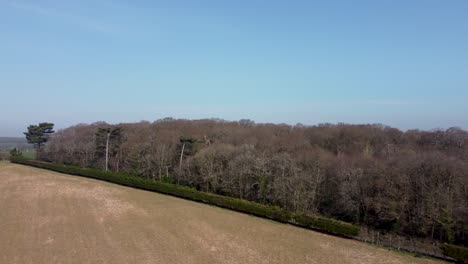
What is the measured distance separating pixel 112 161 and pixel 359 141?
31.2 m

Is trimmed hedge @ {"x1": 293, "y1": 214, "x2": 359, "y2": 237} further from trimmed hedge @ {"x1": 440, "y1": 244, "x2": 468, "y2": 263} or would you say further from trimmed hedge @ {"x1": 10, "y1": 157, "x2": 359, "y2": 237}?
trimmed hedge @ {"x1": 440, "y1": 244, "x2": 468, "y2": 263}

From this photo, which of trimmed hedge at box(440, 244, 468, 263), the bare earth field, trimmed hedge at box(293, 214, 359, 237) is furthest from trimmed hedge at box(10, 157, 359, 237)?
trimmed hedge at box(440, 244, 468, 263)

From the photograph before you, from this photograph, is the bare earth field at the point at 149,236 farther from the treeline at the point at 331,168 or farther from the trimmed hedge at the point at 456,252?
the treeline at the point at 331,168

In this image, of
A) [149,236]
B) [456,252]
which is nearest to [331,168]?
[456,252]

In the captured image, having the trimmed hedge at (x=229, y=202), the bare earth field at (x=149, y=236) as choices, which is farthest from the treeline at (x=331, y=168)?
the bare earth field at (x=149, y=236)

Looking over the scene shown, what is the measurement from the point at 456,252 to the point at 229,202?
15171 millimetres

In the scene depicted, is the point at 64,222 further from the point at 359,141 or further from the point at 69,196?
the point at 359,141

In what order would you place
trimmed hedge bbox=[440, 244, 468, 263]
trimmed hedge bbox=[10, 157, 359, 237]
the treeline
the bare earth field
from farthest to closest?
the treeline → trimmed hedge bbox=[10, 157, 359, 237] → trimmed hedge bbox=[440, 244, 468, 263] → the bare earth field

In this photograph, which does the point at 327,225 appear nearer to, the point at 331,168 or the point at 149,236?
the point at 331,168

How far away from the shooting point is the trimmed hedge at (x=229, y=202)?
2223 cm

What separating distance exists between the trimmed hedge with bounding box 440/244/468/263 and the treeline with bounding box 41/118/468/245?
270cm

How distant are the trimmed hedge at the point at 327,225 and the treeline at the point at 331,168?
2.99m

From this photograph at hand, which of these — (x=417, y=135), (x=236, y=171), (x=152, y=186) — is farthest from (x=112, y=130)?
(x=417, y=135)

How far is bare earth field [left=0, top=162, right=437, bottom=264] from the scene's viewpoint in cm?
1702
